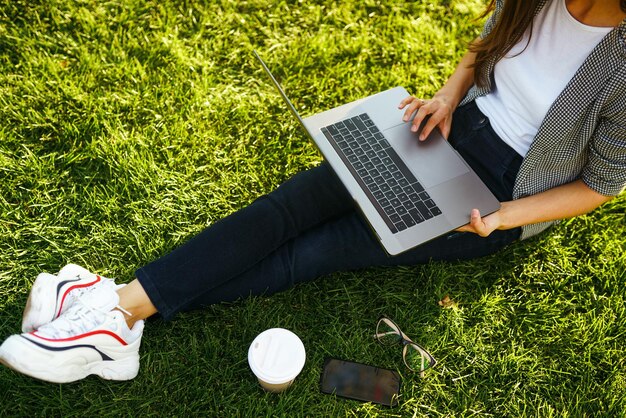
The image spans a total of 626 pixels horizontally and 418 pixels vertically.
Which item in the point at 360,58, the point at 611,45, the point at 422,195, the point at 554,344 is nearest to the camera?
the point at 611,45

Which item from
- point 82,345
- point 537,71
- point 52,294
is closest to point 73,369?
point 82,345

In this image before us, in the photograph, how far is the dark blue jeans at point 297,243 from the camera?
6.72 feet

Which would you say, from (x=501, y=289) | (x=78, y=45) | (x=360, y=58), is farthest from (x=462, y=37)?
(x=78, y=45)

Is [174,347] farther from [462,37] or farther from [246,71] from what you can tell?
[462,37]

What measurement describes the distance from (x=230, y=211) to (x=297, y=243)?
486 mm

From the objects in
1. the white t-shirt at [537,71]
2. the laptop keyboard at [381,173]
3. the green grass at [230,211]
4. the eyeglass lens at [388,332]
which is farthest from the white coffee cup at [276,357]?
the white t-shirt at [537,71]

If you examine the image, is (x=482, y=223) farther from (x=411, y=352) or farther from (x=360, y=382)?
(x=360, y=382)

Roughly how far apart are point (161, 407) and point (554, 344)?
1630mm

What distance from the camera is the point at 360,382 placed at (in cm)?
219

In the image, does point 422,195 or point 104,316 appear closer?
point 104,316

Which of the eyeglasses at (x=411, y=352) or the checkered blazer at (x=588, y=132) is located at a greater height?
the checkered blazer at (x=588, y=132)

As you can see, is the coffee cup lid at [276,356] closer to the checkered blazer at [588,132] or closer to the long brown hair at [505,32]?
the checkered blazer at [588,132]

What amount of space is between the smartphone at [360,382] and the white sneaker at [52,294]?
91cm

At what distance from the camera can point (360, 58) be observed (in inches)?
123
